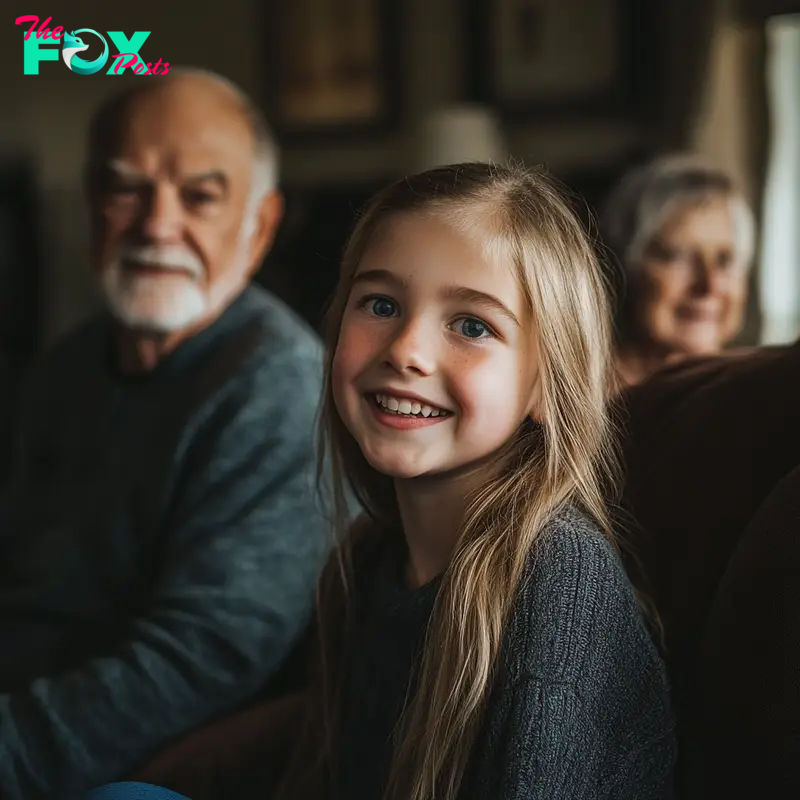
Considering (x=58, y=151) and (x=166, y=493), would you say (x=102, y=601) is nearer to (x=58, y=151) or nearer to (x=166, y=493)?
(x=166, y=493)

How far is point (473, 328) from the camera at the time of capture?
0.87m

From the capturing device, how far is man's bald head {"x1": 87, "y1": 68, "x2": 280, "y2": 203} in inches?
59.3

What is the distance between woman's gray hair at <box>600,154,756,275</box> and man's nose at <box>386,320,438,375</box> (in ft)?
4.27

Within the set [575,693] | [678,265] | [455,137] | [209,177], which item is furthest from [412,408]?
[455,137]

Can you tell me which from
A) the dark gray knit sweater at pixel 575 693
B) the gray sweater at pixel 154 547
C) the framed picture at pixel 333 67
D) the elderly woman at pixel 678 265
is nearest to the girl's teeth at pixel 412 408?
the dark gray knit sweater at pixel 575 693

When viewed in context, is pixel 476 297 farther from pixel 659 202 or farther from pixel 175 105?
pixel 659 202

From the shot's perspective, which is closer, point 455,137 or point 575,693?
point 575,693

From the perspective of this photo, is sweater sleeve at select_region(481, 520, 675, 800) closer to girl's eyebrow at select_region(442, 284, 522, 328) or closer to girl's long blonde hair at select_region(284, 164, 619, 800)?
girl's long blonde hair at select_region(284, 164, 619, 800)

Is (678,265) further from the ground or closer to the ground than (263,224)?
closer to the ground

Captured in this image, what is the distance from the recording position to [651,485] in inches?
42.8

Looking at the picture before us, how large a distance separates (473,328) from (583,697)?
0.29 meters

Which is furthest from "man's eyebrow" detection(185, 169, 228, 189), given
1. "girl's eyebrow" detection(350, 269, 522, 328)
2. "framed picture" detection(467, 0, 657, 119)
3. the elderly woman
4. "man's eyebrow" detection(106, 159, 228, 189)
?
"framed picture" detection(467, 0, 657, 119)

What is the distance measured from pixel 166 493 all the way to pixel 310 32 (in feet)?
10.1

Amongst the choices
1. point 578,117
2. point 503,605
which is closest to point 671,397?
point 503,605
